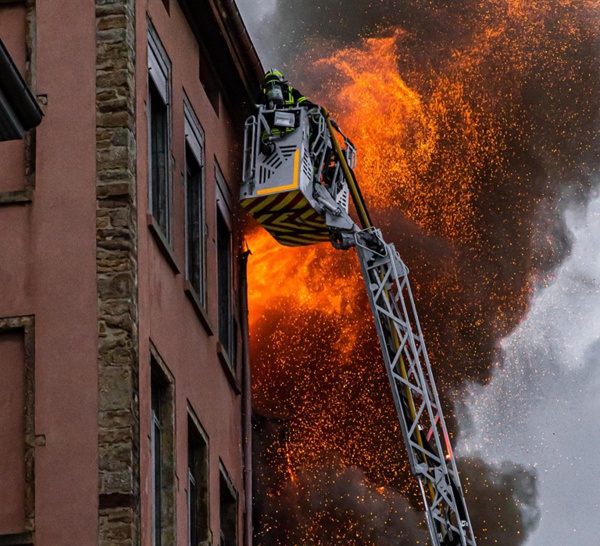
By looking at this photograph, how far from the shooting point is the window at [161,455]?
24391 mm

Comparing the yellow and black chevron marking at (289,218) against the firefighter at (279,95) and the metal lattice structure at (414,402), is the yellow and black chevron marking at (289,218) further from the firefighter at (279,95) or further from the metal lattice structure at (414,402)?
the firefighter at (279,95)

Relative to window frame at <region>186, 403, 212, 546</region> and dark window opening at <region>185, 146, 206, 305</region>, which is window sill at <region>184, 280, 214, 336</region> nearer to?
dark window opening at <region>185, 146, 206, 305</region>

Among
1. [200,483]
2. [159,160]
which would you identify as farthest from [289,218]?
[200,483]

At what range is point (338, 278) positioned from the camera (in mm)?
35500

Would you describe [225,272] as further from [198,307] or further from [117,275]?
[117,275]

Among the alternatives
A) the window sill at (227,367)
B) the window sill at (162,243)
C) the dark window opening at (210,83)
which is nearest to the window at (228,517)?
the window sill at (227,367)

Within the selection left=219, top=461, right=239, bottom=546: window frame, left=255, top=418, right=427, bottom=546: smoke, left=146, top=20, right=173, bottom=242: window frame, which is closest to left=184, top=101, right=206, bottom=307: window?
left=146, top=20, right=173, bottom=242: window frame

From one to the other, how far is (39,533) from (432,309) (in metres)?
15.0

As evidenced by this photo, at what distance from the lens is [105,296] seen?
2336cm

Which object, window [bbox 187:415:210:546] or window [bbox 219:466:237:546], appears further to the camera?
window [bbox 219:466:237:546]

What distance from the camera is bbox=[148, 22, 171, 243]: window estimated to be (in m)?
26.1

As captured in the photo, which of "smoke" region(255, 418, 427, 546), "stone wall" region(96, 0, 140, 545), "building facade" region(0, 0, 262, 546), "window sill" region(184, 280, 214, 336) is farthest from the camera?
"smoke" region(255, 418, 427, 546)

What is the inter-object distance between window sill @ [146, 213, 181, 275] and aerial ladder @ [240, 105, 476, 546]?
387cm

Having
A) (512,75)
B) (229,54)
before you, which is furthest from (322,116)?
(512,75)
